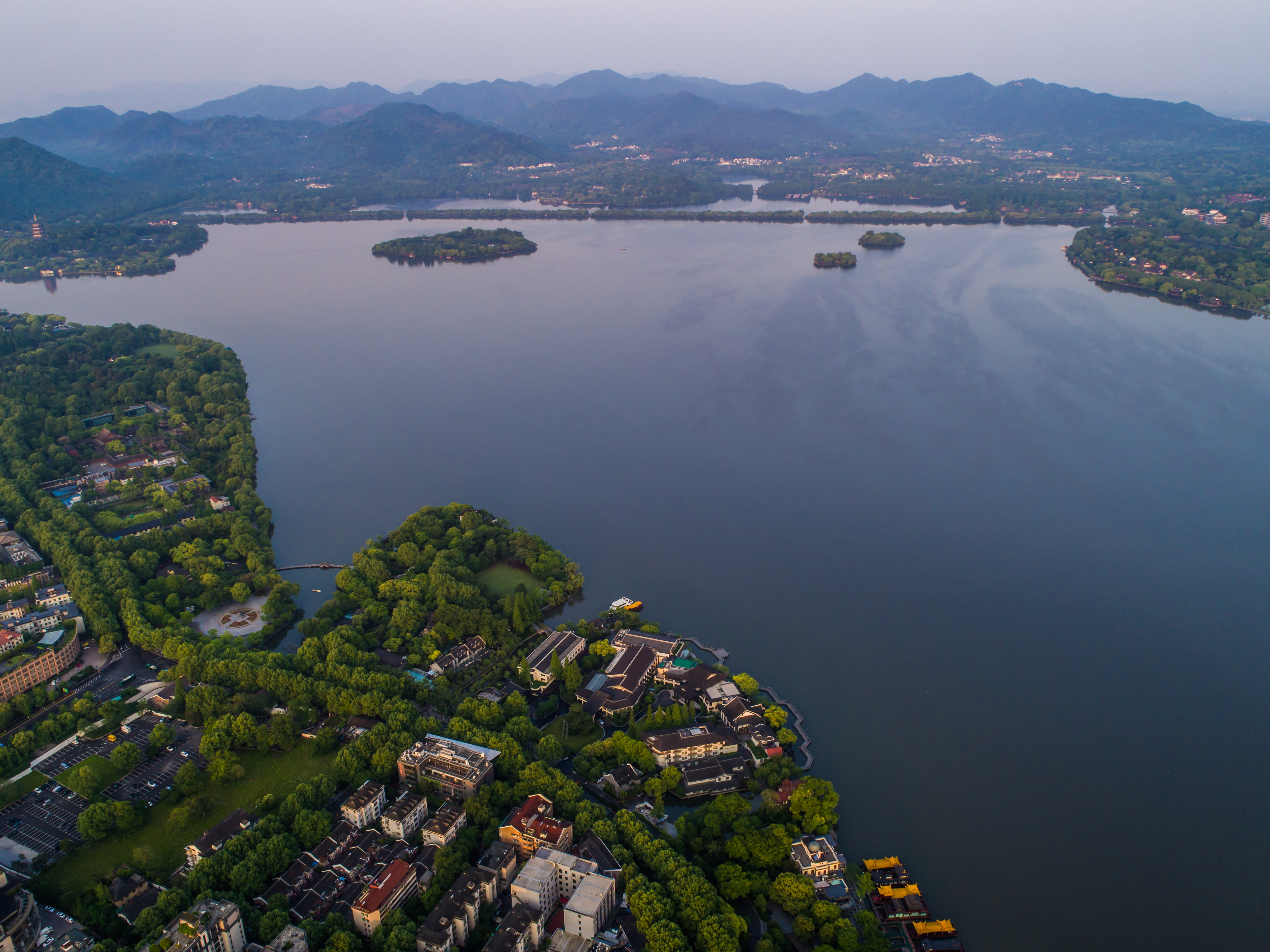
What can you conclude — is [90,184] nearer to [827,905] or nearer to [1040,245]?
[1040,245]

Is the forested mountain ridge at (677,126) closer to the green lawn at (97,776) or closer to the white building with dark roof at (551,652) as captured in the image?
the white building with dark roof at (551,652)

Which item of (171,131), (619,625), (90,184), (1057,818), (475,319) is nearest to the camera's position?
(1057,818)

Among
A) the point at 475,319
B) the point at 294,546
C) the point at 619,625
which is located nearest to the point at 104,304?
the point at 475,319

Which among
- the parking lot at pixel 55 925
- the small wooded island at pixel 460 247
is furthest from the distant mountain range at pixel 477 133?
the parking lot at pixel 55 925

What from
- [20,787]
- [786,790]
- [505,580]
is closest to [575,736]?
[786,790]

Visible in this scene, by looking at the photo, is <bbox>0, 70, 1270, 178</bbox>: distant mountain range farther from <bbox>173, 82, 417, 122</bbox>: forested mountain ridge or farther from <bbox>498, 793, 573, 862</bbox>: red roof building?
<bbox>498, 793, 573, 862</bbox>: red roof building

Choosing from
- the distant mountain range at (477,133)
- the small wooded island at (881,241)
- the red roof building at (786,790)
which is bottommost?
the red roof building at (786,790)
